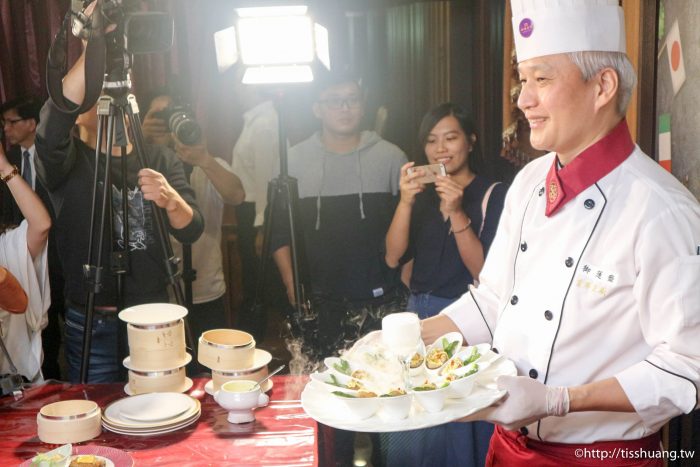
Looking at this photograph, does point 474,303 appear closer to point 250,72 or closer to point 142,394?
point 142,394

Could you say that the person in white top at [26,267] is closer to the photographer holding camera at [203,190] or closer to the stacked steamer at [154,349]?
the photographer holding camera at [203,190]

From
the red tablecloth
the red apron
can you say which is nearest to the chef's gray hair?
the red apron

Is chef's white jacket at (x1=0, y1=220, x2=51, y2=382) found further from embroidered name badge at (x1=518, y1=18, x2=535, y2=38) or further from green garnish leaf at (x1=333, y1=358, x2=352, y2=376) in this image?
embroidered name badge at (x1=518, y1=18, x2=535, y2=38)

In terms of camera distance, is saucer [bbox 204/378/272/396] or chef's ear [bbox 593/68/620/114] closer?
chef's ear [bbox 593/68/620/114]

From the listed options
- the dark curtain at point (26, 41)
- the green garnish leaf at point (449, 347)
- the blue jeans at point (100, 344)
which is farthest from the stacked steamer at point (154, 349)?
the dark curtain at point (26, 41)

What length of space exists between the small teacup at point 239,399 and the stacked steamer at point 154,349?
0.62 ft

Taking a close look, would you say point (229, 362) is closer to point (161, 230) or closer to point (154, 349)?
point (154, 349)

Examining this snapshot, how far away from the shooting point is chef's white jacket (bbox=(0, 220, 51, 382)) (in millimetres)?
2811

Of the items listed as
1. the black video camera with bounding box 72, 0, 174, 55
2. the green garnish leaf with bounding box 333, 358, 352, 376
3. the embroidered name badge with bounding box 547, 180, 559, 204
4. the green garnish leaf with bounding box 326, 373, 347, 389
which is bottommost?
the green garnish leaf with bounding box 326, 373, 347, 389

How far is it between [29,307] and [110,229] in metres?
0.52

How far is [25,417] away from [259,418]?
63cm

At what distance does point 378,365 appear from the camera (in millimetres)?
1626

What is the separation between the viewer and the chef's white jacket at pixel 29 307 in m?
2.81

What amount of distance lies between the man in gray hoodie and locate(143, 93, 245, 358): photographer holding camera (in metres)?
0.25
